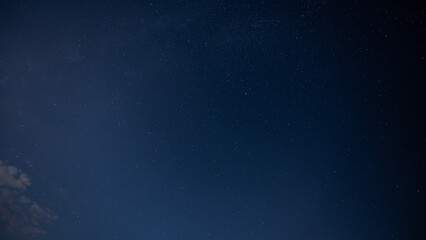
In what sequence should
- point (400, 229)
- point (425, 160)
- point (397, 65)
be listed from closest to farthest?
1. point (397, 65)
2. point (425, 160)
3. point (400, 229)

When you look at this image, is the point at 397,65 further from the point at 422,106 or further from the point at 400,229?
the point at 400,229

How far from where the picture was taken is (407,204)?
146 inches

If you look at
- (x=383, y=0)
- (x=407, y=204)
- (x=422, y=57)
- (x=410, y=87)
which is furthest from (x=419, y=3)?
(x=407, y=204)

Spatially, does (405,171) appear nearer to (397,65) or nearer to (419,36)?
(397,65)

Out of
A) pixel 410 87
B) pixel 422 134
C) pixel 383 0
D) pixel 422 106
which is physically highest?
pixel 383 0

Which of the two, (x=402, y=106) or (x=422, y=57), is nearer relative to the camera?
(x=422, y=57)

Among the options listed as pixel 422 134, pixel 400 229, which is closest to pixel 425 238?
pixel 400 229

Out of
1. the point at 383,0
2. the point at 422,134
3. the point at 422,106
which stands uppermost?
the point at 383,0

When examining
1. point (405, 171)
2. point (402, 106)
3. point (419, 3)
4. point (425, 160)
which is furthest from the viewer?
point (405, 171)

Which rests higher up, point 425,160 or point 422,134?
point 422,134

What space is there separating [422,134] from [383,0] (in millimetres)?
2045

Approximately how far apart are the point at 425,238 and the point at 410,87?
297cm

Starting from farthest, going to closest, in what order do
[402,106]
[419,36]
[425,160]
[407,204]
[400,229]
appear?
1. [400,229]
2. [407,204]
3. [425,160]
4. [402,106]
5. [419,36]

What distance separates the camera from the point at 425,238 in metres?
3.75
